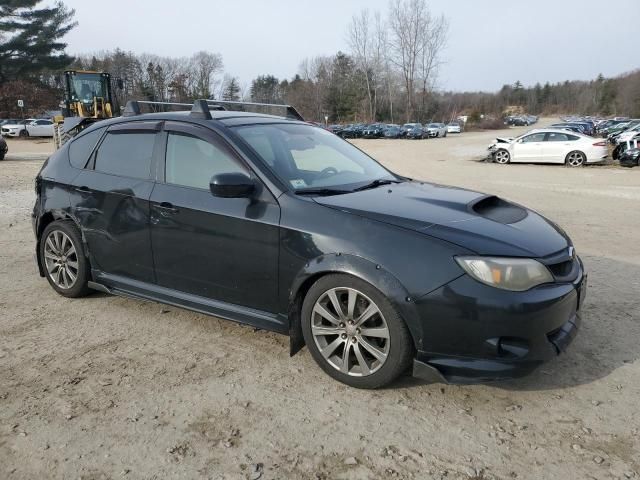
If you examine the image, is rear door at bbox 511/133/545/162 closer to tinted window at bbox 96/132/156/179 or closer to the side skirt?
tinted window at bbox 96/132/156/179

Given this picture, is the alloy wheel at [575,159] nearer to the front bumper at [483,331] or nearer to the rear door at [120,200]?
the front bumper at [483,331]

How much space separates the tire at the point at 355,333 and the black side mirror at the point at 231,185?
0.78 metres

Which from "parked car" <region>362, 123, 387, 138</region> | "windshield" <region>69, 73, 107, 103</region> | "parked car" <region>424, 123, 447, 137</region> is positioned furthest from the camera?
"parked car" <region>424, 123, 447, 137</region>

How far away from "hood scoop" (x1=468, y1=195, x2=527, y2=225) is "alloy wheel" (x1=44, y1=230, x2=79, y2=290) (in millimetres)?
3412

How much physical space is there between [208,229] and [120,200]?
99cm

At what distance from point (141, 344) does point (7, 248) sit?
395 centimetres

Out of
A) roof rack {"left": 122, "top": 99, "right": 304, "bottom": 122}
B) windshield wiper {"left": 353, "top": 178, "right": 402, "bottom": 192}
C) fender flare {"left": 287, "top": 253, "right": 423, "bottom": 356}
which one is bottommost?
fender flare {"left": 287, "top": 253, "right": 423, "bottom": 356}

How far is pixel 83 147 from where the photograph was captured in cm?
481

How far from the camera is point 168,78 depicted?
88000mm

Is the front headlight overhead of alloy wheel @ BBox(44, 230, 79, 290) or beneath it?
overhead

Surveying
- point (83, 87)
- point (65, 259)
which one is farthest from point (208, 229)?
point (83, 87)

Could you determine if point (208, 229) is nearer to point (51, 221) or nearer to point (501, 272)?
point (501, 272)

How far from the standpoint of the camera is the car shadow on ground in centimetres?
340

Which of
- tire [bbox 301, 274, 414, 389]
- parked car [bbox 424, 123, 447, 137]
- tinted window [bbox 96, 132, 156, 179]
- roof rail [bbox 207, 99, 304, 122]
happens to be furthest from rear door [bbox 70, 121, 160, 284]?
parked car [bbox 424, 123, 447, 137]
